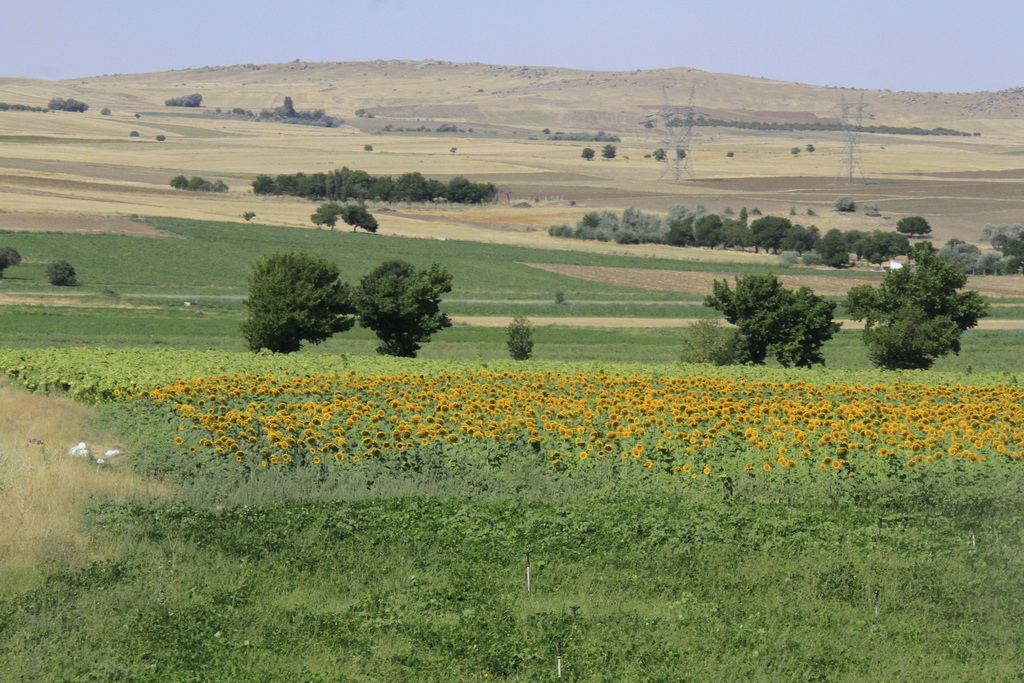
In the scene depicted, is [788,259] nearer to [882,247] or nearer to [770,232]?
[882,247]

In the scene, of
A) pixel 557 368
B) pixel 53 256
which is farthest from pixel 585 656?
pixel 53 256

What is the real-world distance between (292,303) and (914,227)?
9353 cm

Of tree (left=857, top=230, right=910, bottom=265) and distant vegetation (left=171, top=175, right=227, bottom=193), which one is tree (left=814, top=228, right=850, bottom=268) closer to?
tree (left=857, top=230, right=910, bottom=265)

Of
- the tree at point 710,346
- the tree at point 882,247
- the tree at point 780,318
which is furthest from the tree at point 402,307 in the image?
the tree at point 882,247

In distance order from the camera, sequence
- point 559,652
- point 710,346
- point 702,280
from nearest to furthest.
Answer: point 559,652, point 710,346, point 702,280

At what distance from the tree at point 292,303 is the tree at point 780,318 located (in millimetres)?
14756

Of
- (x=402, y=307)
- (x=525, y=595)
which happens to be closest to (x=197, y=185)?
(x=402, y=307)

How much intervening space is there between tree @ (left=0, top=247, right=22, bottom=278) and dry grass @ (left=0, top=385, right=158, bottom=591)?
58273mm

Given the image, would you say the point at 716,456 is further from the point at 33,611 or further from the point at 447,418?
the point at 33,611

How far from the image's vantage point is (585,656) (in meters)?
12.7

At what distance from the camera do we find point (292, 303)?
43688mm

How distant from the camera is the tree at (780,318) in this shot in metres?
44.0

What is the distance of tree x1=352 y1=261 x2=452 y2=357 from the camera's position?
45.2 metres

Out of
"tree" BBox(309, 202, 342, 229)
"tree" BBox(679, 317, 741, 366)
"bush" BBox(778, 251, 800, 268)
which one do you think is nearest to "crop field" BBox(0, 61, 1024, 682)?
"tree" BBox(679, 317, 741, 366)
